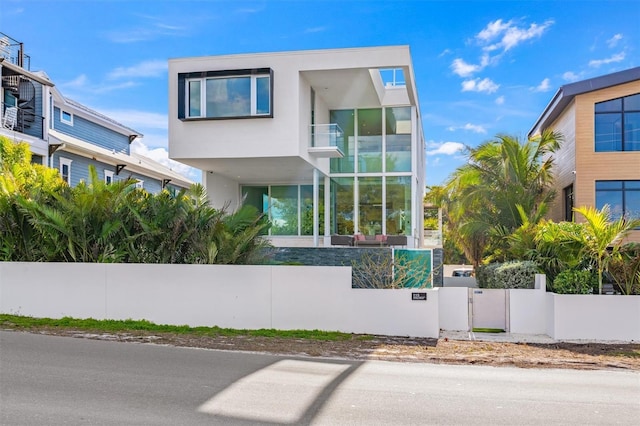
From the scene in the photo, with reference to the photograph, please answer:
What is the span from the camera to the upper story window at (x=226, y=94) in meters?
18.1

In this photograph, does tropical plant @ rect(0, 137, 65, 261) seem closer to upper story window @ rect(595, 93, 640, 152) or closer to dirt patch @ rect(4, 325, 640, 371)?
dirt patch @ rect(4, 325, 640, 371)

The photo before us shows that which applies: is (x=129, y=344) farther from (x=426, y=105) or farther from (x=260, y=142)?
(x=426, y=105)

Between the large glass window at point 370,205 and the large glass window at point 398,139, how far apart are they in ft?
2.91

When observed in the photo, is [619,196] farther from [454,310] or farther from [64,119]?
[64,119]

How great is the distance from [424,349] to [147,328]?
5.63m

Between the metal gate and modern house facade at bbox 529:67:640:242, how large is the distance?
9144 millimetres

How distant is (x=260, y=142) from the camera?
60.0ft

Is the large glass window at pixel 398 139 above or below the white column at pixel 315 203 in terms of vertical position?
above

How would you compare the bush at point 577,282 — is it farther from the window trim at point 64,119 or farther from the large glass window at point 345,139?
the window trim at point 64,119

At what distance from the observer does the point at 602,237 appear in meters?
12.0

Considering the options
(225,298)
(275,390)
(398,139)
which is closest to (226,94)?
(398,139)

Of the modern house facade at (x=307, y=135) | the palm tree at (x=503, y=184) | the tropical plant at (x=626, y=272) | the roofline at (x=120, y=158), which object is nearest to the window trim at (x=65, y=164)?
the roofline at (x=120, y=158)

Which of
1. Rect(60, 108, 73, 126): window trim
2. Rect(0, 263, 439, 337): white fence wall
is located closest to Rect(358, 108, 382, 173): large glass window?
Rect(0, 263, 439, 337): white fence wall

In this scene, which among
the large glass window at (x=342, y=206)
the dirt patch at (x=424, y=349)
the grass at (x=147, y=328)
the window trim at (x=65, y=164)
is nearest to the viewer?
the dirt patch at (x=424, y=349)
